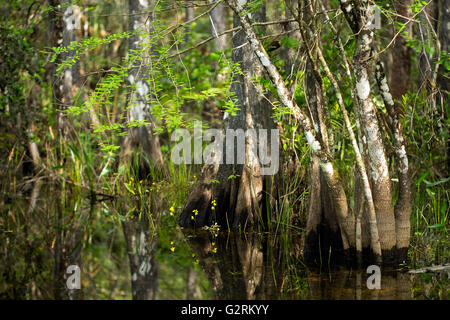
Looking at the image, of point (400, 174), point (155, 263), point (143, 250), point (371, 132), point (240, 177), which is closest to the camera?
point (371, 132)

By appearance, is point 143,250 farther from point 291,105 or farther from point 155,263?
point 291,105

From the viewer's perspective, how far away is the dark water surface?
16.1 feet

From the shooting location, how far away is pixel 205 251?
6.41 meters

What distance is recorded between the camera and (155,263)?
19.8 ft

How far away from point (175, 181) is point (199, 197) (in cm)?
149

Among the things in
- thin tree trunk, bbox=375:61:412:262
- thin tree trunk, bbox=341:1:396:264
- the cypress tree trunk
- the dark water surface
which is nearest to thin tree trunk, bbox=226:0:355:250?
thin tree trunk, bbox=341:1:396:264

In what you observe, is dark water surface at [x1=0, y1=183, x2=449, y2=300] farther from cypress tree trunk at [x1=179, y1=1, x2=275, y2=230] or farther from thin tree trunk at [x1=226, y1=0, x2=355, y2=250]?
thin tree trunk at [x1=226, y1=0, x2=355, y2=250]

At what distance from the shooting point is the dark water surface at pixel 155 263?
492 centimetres

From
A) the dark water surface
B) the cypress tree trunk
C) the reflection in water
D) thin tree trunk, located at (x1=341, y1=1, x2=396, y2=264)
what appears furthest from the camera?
the cypress tree trunk

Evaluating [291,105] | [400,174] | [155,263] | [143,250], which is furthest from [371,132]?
[143,250]

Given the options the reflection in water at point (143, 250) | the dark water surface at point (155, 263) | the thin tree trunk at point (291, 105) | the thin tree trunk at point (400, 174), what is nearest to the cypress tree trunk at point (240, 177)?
the dark water surface at point (155, 263)

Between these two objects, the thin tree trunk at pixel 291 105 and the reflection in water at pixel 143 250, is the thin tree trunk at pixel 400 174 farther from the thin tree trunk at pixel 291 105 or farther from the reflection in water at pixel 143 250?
the reflection in water at pixel 143 250

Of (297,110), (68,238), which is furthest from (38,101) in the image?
(297,110)

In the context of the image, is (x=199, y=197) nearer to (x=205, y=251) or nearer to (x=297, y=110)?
(x=205, y=251)
